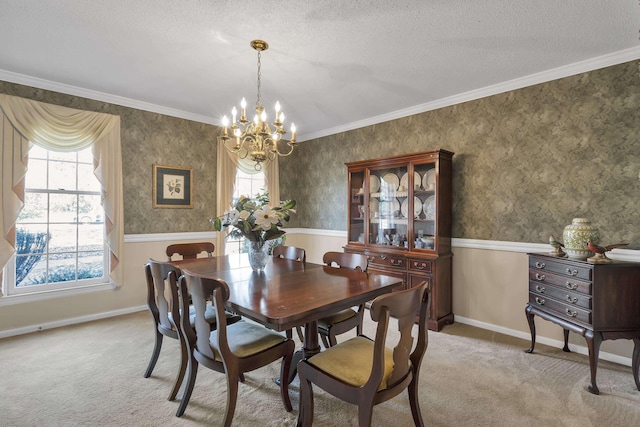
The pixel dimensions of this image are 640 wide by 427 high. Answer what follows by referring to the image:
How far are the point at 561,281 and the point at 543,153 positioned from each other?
129 cm

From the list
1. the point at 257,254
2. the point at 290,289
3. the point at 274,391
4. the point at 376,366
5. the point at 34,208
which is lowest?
the point at 274,391

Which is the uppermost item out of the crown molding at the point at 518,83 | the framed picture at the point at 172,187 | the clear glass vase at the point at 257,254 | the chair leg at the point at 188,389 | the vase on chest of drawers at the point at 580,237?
the crown molding at the point at 518,83

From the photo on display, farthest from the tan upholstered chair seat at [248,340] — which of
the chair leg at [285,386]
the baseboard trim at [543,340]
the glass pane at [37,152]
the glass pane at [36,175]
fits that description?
the glass pane at [37,152]

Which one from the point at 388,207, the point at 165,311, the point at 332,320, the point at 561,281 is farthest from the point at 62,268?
the point at 561,281

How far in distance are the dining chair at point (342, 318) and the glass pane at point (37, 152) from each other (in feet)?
10.8

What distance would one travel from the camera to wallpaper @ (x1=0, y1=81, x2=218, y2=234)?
3.78 meters

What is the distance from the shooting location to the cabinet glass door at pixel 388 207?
375cm

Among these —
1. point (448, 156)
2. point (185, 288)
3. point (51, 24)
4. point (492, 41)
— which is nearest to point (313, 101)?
point (448, 156)

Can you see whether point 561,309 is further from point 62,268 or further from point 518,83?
point 62,268

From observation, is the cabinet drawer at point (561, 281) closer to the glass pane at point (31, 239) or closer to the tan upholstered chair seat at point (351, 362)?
the tan upholstered chair seat at point (351, 362)

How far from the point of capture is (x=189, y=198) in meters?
4.33

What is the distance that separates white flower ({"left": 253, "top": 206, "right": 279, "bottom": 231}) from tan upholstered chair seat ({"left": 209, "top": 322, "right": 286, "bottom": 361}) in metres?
0.72

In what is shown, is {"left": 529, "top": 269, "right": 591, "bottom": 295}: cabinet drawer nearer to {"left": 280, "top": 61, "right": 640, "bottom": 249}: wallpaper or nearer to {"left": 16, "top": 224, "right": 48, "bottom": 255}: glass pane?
{"left": 280, "top": 61, "right": 640, "bottom": 249}: wallpaper

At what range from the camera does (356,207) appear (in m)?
4.25
